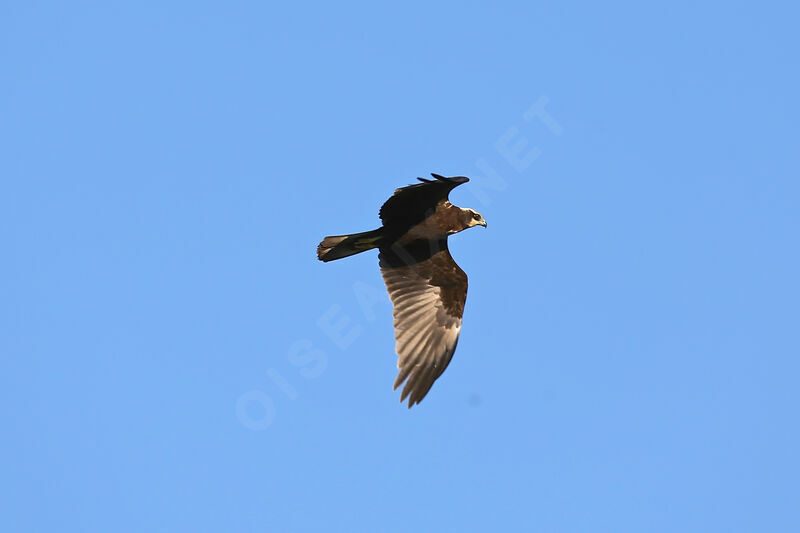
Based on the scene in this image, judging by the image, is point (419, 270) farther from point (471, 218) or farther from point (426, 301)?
point (471, 218)

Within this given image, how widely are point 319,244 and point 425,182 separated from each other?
2.22m

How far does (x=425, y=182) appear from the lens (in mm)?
11211

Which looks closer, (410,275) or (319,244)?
(319,244)

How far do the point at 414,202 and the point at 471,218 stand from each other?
1025 millimetres

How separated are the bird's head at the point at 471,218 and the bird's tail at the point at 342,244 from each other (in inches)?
44.7

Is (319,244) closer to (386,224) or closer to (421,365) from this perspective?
(386,224)

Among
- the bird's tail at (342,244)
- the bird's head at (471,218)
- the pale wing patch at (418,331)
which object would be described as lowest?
the pale wing patch at (418,331)

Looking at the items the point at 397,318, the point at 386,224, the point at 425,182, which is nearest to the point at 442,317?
the point at 397,318

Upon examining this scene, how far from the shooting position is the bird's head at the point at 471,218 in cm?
1304

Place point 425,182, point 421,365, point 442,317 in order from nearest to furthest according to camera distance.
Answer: point 425,182
point 421,365
point 442,317

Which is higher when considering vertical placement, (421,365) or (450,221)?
(450,221)

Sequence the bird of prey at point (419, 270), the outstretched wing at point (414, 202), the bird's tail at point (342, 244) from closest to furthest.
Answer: the outstretched wing at point (414, 202), the bird of prey at point (419, 270), the bird's tail at point (342, 244)

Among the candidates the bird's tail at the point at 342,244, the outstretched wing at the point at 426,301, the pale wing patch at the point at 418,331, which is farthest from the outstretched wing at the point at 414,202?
the pale wing patch at the point at 418,331

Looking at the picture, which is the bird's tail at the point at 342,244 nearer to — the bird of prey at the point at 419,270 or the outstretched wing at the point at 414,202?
the bird of prey at the point at 419,270
